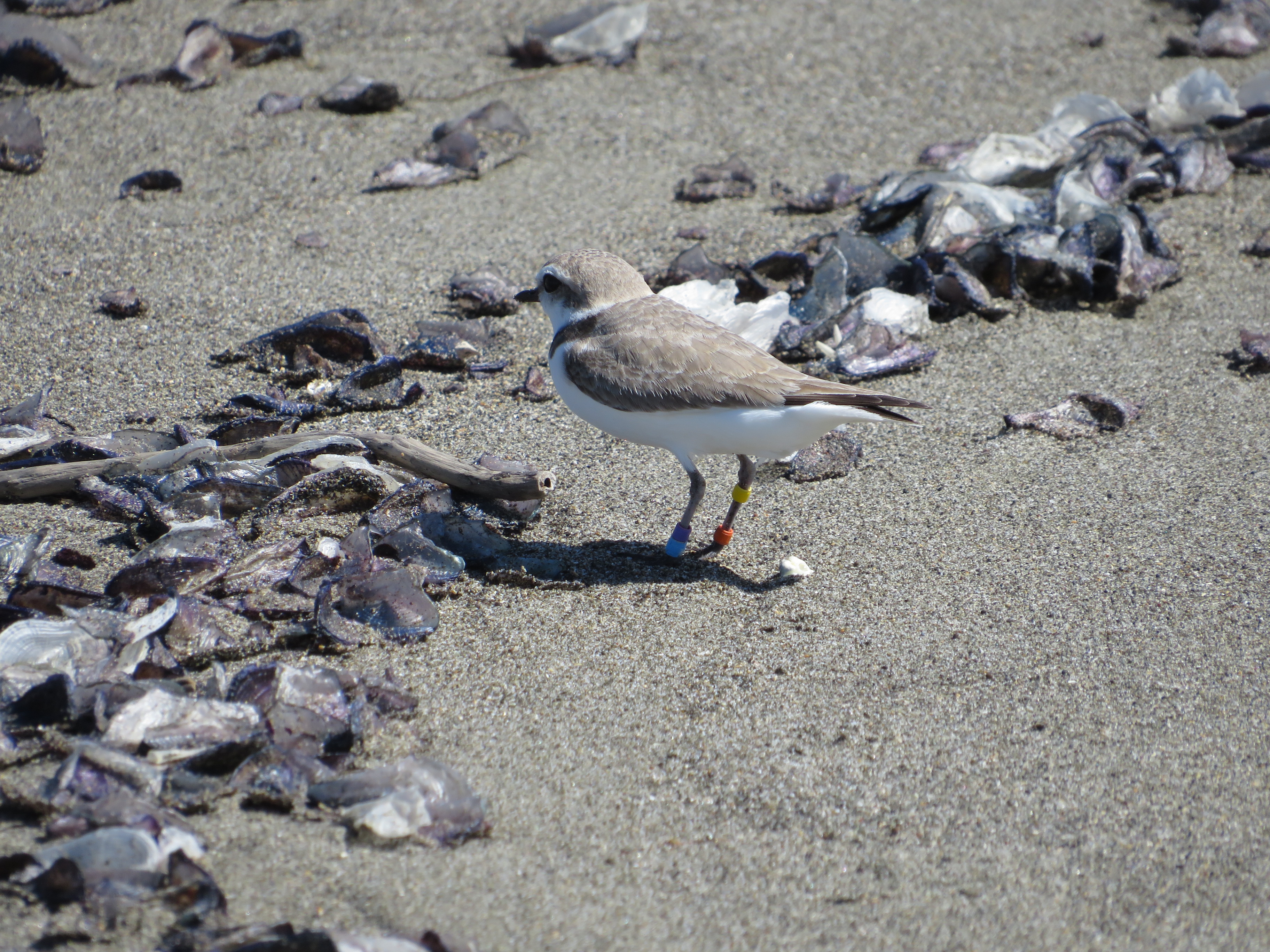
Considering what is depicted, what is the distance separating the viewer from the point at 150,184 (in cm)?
674

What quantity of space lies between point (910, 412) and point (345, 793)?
348 centimetres

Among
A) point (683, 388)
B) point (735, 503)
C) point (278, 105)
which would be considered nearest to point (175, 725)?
point (683, 388)

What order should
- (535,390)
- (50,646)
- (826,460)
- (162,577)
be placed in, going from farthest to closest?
(535,390) → (826,460) → (162,577) → (50,646)

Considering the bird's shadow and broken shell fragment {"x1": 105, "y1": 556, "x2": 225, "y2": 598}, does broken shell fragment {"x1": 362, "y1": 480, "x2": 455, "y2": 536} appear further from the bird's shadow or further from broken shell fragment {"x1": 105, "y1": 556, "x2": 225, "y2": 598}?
broken shell fragment {"x1": 105, "y1": 556, "x2": 225, "y2": 598}

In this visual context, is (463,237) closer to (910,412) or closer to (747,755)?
(910,412)

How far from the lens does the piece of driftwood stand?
4.22 metres

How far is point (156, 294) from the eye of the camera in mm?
5891

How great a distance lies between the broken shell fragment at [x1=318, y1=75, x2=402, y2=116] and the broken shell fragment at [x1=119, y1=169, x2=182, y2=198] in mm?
1384

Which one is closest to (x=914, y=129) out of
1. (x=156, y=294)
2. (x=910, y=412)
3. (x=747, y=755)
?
(x=910, y=412)

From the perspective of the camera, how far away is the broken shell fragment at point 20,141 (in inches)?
269

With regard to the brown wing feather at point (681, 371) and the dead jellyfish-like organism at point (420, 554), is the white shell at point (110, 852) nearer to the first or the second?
the dead jellyfish-like organism at point (420, 554)

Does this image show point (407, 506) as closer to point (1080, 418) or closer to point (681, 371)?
point (681, 371)

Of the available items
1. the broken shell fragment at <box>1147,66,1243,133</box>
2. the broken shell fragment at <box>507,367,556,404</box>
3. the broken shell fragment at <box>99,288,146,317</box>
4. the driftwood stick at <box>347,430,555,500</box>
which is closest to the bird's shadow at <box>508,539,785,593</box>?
the driftwood stick at <box>347,430,555,500</box>

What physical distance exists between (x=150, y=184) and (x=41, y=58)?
6.44 feet
